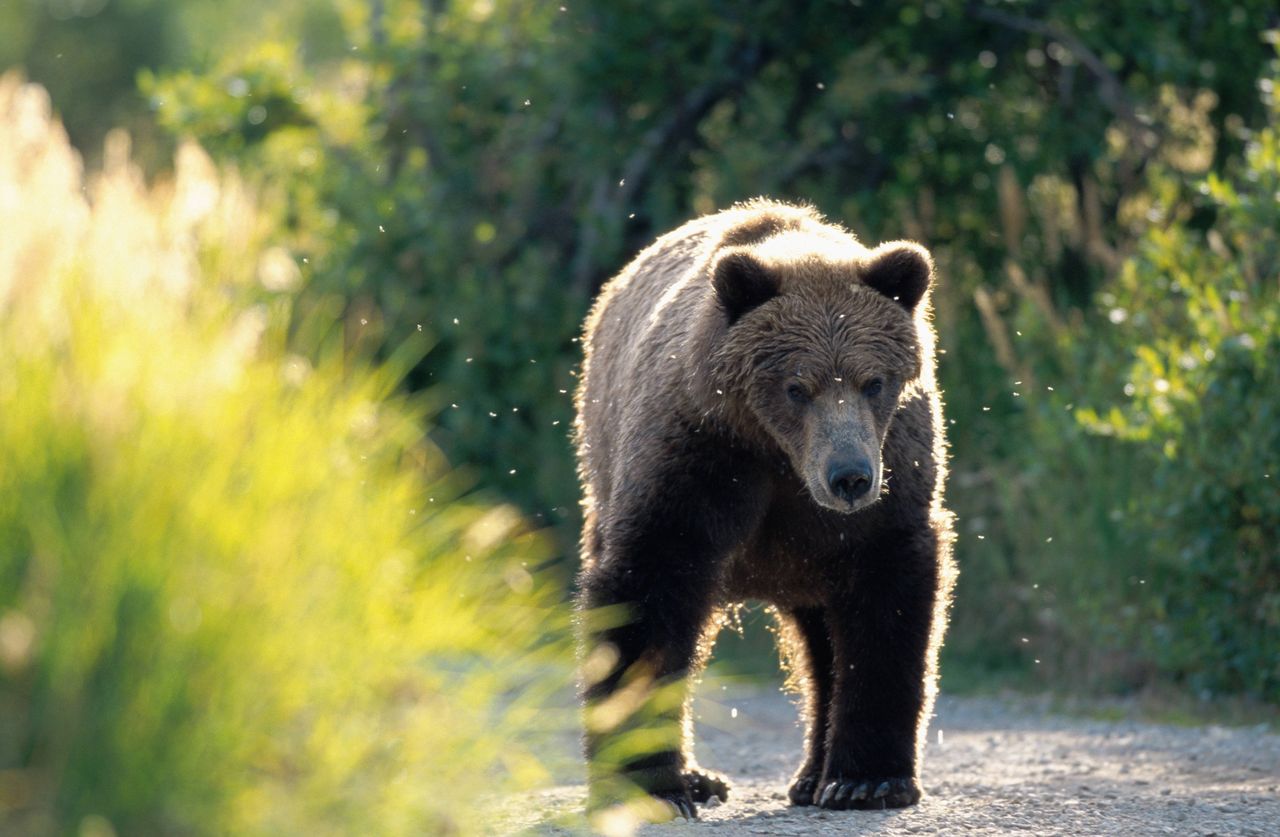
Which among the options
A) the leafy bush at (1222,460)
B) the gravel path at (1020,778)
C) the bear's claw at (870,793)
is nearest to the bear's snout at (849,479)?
the gravel path at (1020,778)

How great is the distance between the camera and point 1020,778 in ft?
23.7

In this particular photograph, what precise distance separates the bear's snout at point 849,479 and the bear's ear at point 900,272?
2.57ft

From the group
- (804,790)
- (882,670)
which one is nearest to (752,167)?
(804,790)

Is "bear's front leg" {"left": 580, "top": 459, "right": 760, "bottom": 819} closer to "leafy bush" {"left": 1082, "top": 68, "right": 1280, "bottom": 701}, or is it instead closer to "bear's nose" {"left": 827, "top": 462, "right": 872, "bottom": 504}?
"bear's nose" {"left": 827, "top": 462, "right": 872, "bottom": 504}

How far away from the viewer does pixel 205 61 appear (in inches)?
521

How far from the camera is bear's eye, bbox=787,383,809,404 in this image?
19.4 ft

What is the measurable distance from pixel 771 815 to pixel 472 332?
655 centimetres

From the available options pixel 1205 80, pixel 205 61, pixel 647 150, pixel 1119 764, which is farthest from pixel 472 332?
pixel 1119 764

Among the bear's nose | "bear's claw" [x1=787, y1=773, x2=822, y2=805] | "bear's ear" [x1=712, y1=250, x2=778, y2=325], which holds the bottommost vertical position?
"bear's claw" [x1=787, y1=773, x2=822, y2=805]

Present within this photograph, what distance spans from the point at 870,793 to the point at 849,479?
1.20m

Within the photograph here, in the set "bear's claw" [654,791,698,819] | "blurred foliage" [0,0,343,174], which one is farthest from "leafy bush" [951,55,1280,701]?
"blurred foliage" [0,0,343,174]

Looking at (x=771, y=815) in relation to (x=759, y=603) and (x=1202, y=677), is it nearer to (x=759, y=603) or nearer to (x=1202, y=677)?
(x=759, y=603)

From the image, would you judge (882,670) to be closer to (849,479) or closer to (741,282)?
(849,479)

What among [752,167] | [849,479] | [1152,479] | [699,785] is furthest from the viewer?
[752,167]
